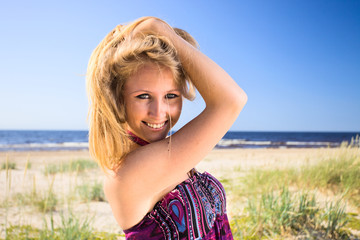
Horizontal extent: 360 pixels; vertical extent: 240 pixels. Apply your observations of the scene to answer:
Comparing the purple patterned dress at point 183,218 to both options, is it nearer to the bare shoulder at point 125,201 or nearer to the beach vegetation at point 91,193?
the bare shoulder at point 125,201

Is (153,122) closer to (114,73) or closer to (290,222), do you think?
(114,73)

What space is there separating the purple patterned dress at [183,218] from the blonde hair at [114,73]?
268 mm

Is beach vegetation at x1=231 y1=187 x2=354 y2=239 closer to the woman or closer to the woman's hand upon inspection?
the woman

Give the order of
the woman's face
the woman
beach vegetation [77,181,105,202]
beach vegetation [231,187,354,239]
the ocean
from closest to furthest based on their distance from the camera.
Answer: the woman → the woman's face → beach vegetation [231,187,354,239] → beach vegetation [77,181,105,202] → the ocean


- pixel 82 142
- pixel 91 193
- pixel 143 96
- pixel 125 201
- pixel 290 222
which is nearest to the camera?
pixel 125 201

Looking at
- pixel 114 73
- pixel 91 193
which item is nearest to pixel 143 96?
pixel 114 73

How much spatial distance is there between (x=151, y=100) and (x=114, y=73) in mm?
187

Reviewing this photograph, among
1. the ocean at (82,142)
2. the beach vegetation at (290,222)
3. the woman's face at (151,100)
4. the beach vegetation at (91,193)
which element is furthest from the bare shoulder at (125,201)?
the ocean at (82,142)

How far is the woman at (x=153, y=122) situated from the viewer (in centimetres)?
94

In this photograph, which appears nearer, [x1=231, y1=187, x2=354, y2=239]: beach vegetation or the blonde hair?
the blonde hair

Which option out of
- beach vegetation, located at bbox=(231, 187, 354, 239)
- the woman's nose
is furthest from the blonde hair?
beach vegetation, located at bbox=(231, 187, 354, 239)

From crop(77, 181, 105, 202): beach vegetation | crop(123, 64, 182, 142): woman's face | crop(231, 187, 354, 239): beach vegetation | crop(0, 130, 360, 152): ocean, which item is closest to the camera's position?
crop(123, 64, 182, 142): woman's face

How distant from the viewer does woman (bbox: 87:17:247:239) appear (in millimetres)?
936

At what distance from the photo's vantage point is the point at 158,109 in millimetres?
1053
